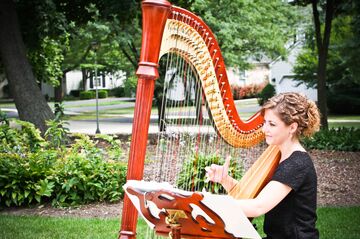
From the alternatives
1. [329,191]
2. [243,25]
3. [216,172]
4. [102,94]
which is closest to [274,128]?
[216,172]

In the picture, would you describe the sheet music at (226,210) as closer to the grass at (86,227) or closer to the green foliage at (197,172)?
the green foliage at (197,172)

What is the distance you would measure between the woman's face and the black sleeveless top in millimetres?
127

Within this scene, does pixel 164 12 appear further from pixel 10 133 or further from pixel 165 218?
pixel 10 133

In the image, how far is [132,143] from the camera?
3539mm

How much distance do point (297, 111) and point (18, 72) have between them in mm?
11328

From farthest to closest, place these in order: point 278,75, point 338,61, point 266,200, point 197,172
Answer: point 278,75, point 338,61, point 197,172, point 266,200

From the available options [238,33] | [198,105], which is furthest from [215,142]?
[238,33]

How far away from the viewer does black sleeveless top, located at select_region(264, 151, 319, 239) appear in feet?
10.5

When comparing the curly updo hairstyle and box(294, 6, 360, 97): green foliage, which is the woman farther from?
box(294, 6, 360, 97): green foliage

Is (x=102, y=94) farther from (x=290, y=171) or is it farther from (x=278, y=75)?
(x=290, y=171)

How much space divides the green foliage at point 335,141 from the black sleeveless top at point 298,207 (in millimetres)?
10357

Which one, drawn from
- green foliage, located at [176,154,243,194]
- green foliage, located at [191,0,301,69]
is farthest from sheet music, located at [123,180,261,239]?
green foliage, located at [191,0,301,69]

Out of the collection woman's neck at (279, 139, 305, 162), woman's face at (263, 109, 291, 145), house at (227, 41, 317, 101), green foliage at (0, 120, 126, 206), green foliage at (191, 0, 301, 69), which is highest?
green foliage at (191, 0, 301, 69)

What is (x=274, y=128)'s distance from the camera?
318 cm
